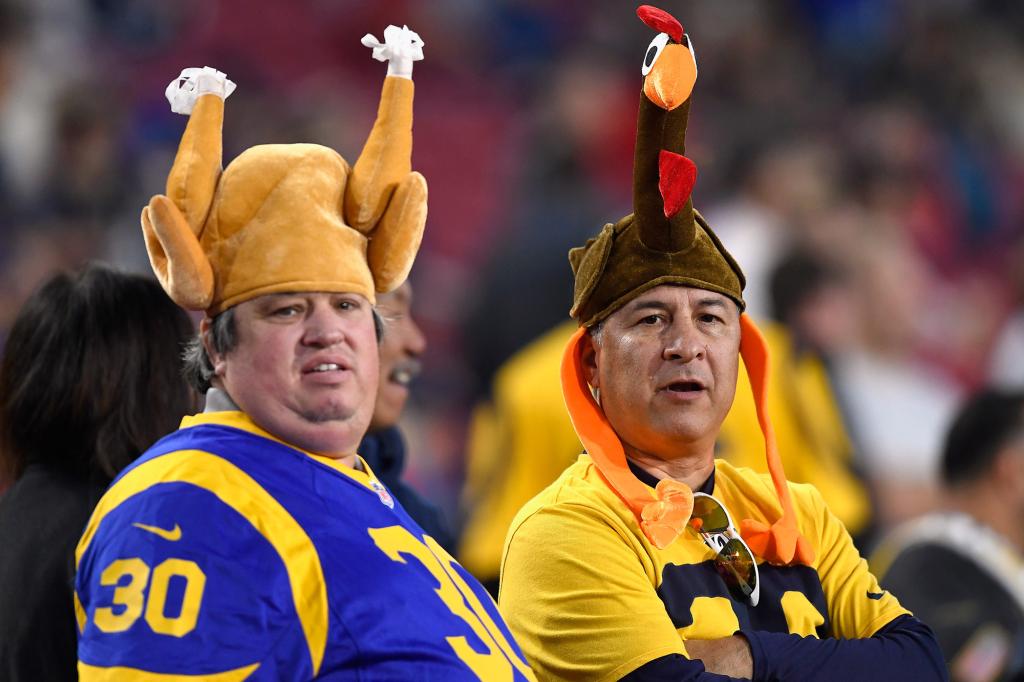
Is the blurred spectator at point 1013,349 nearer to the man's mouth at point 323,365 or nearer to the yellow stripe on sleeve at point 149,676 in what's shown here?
the man's mouth at point 323,365

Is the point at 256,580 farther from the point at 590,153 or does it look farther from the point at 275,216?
the point at 590,153

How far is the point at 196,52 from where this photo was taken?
9.54 meters

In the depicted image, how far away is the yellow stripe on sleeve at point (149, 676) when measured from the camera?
228cm

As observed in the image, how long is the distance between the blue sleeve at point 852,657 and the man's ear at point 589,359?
598mm

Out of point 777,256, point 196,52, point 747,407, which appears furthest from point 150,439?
point 196,52

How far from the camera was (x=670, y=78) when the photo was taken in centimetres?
288

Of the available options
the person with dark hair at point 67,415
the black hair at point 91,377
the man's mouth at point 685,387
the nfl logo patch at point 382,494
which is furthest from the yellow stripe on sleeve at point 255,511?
the man's mouth at point 685,387

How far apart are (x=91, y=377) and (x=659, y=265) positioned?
109cm

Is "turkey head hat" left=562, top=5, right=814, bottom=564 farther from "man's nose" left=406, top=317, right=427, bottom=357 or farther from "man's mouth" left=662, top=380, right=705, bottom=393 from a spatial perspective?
"man's nose" left=406, top=317, right=427, bottom=357

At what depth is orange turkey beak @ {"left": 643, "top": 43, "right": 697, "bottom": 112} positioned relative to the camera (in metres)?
2.88

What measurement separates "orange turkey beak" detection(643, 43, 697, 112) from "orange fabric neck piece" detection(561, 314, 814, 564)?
503mm

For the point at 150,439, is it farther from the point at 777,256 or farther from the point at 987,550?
the point at 777,256

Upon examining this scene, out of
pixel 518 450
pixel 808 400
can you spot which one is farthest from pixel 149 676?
pixel 808 400

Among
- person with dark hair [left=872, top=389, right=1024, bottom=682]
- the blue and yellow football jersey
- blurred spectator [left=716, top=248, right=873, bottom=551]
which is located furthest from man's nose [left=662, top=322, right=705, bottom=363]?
blurred spectator [left=716, top=248, right=873, bottom=551]
